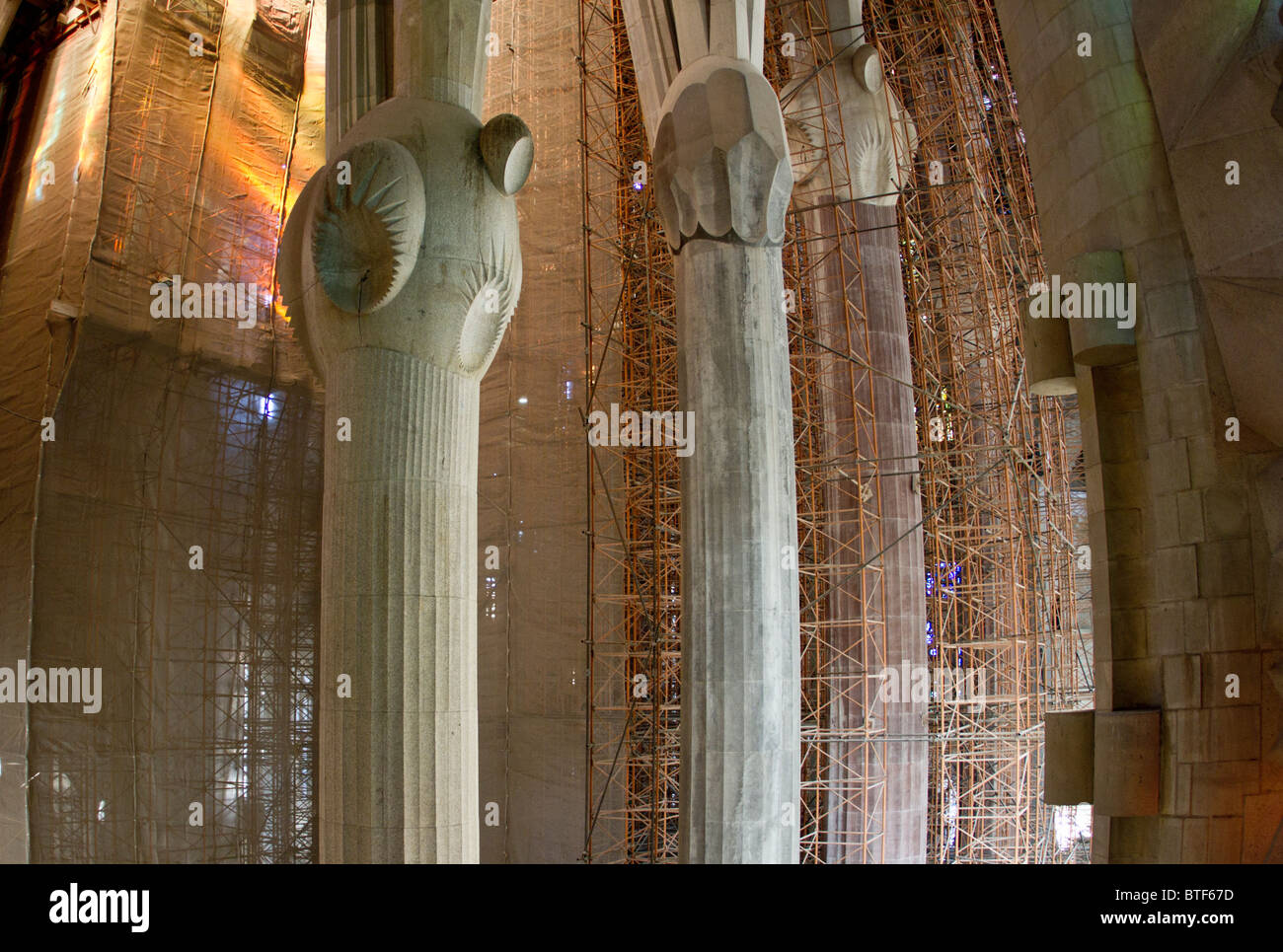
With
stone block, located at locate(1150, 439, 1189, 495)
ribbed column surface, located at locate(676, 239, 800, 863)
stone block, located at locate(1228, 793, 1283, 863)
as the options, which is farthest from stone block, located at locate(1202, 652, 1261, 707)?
ribbed column surface, located at locate(676, 239, 800, 863)

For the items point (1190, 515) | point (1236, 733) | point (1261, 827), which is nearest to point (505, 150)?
point (1190, 515)

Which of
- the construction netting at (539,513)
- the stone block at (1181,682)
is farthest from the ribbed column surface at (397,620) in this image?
the construction netting at (539,513)

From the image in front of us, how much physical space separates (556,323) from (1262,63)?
34.3 feet

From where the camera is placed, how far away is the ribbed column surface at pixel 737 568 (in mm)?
7043

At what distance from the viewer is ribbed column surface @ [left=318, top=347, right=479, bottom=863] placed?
5.47 metres

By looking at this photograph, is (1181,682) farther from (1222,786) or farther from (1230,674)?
(1222,786)

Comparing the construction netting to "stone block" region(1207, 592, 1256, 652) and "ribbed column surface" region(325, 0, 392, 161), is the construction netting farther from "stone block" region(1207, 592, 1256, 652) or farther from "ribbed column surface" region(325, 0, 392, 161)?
"stone block" region(1207, 592, 1256, 652)

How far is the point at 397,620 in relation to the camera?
5586 millimetres

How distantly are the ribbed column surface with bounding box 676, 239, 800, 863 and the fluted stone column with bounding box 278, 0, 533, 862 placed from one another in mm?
1954

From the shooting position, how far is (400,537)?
565 centimetres

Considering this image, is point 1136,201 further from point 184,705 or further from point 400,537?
point 184,705
